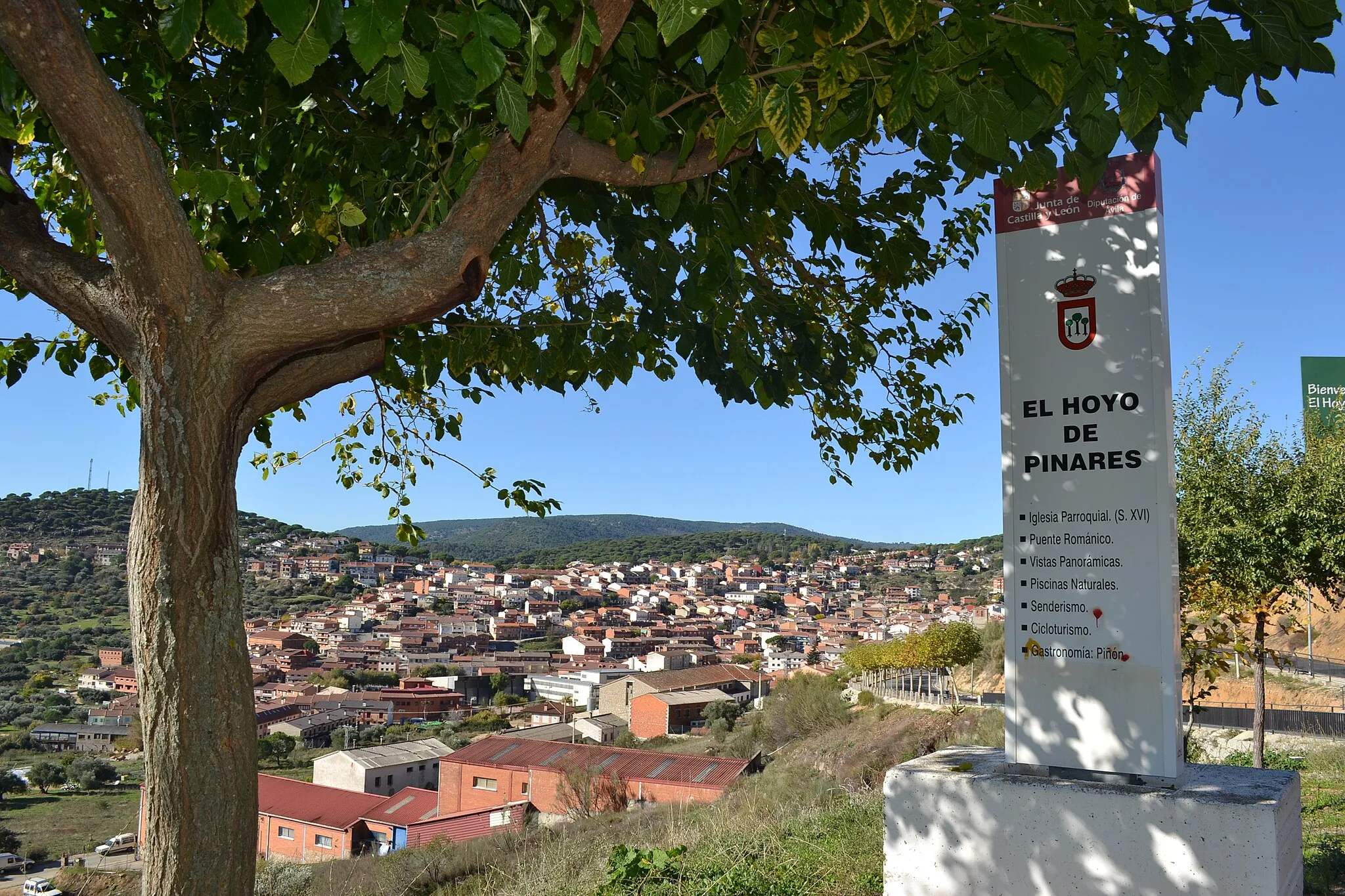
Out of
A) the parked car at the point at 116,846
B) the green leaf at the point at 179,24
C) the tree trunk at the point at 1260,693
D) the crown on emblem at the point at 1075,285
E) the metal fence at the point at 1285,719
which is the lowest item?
the parked car at the point at 116,846

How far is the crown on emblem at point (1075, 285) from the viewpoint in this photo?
388 centimetres

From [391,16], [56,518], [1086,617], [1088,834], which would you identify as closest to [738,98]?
[391,16]

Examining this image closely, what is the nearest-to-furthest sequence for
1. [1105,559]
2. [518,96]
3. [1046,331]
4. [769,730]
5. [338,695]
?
[518,96], [1105,559], [1046,331], [769,730], [338,695]

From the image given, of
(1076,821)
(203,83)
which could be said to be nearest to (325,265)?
(203,83)

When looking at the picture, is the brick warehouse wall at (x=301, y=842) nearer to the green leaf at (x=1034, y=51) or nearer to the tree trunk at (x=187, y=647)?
the tree trunk at (x=187, y=647)

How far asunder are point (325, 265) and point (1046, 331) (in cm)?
301

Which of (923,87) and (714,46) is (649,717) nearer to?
(923,87)

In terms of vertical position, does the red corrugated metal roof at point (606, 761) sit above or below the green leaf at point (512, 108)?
below

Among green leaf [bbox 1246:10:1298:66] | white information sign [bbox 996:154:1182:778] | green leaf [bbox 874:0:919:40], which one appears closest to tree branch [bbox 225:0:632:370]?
green leaf [bbox 874:0:919:40]

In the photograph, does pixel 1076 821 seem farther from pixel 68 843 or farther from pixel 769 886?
pixel 68 843

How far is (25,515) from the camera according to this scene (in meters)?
27.5

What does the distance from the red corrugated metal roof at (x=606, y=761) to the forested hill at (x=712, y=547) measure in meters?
53.5

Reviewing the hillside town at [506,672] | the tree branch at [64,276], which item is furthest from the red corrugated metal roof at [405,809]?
the tree branch at [64,276]

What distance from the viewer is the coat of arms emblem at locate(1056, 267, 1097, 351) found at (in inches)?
152
